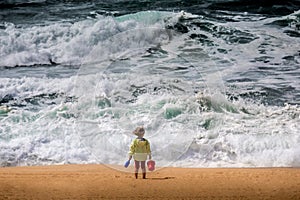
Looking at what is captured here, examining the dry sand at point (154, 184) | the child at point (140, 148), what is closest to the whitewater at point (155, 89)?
the dry sand at point (154, 184)

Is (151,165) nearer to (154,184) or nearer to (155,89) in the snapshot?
(154,184)

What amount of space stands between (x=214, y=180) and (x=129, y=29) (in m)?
4.23

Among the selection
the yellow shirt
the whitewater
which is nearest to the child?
the yellow shirt

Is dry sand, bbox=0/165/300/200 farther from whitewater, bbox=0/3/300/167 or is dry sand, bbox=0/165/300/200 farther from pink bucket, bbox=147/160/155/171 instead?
whitewater, bbox=0/3/300/167

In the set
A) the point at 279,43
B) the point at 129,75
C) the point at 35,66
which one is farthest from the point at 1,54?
the point at 279,43

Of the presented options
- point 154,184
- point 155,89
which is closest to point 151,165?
point 154,184

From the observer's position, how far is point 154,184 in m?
5.61

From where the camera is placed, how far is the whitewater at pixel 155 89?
23.4 ft

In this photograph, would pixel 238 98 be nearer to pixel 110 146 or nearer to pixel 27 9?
pixel 110 146

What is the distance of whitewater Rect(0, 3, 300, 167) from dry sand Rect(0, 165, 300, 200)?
24 cm

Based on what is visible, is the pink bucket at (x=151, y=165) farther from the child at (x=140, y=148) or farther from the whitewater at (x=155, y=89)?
the whitewater at (x=155, y=89)

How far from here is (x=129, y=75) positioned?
8.64m

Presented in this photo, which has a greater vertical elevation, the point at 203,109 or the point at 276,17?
the point at 276,17

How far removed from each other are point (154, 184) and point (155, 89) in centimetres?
271
